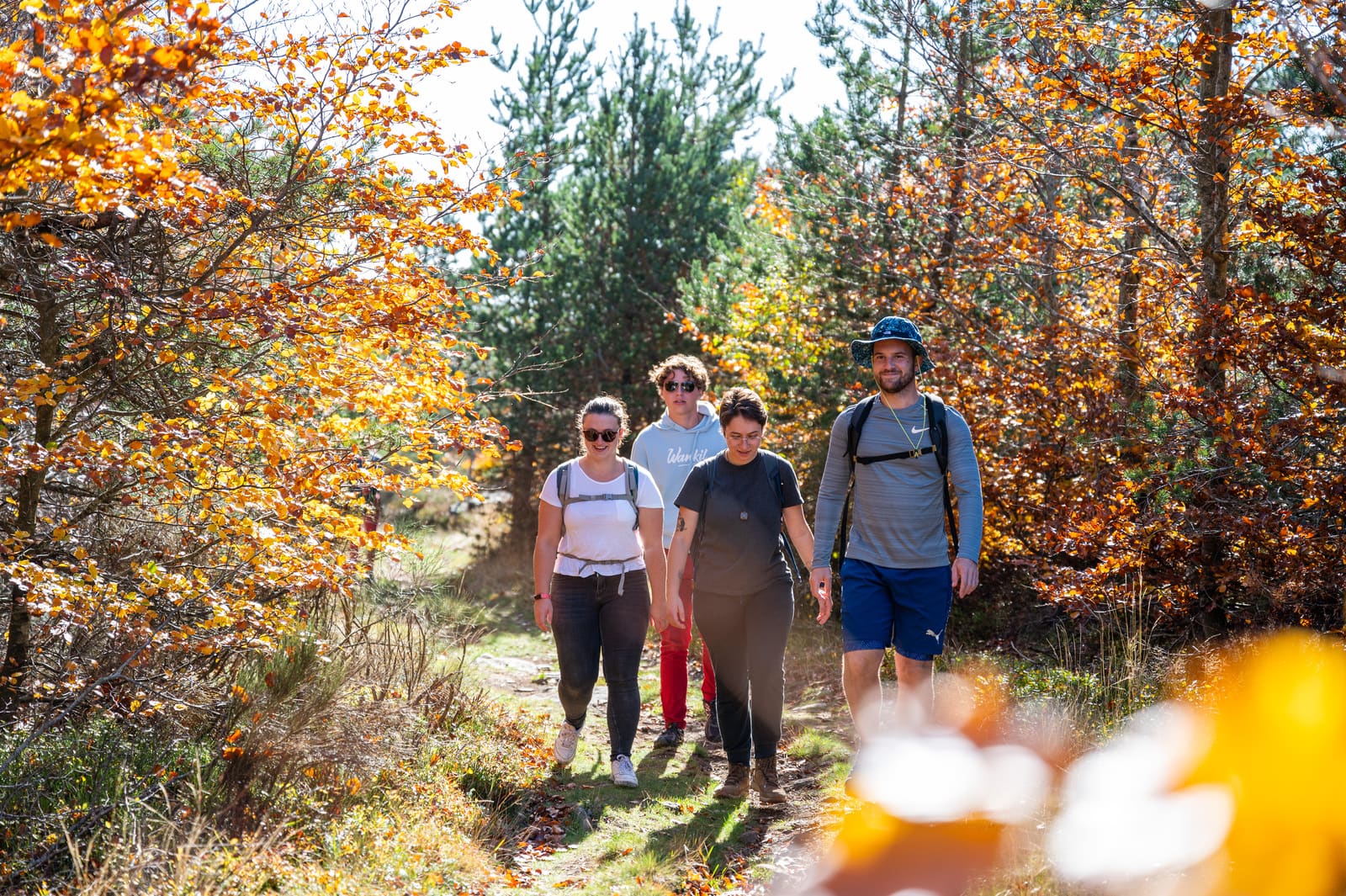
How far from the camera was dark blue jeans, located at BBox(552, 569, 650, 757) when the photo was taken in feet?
18.3

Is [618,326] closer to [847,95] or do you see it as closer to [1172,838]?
[847,95]

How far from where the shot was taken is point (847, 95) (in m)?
11.9

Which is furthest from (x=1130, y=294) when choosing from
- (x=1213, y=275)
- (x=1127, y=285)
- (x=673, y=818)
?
(x=673, y=818)

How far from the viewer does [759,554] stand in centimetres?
530

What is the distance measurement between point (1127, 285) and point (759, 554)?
5144 millimetres

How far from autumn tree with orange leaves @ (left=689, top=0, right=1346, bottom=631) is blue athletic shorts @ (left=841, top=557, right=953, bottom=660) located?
1.84 m

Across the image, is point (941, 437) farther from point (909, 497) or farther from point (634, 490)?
point (634, 490)

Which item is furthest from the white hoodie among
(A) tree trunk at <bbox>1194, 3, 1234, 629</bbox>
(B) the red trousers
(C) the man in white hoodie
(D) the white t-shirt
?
(A) tree trunk at <bbox>1194, 3, 1234, 629</bbox>

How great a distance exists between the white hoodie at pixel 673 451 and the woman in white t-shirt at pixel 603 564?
854 millimetres

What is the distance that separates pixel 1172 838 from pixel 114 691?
4.36 metres

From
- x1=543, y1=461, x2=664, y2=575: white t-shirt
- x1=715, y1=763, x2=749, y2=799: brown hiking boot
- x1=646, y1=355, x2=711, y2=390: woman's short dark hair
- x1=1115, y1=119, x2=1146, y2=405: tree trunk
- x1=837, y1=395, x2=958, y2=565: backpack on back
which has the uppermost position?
x1=1115, y1=119, x2=1146, y2=405: tree trunk

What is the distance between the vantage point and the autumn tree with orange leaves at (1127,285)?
18.6 ft

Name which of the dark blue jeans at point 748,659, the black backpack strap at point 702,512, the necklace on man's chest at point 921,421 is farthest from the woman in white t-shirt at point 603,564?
the necklace on man's chest at point 921,421

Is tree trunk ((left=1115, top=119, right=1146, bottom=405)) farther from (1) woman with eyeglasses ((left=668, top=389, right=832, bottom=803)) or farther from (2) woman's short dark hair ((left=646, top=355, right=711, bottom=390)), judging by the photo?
(1) woman with eyeglasses ((left=668, top=389, right=832, bottom=803))
